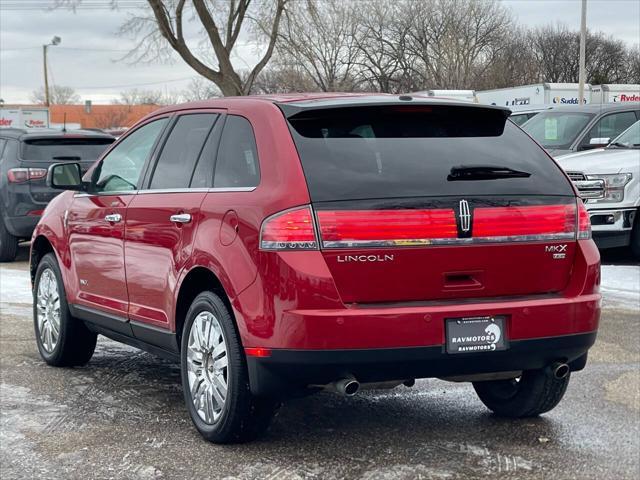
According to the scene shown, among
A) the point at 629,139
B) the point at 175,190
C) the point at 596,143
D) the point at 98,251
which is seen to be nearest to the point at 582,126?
the point at 596,143

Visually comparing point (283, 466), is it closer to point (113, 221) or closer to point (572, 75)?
point (113, 221)

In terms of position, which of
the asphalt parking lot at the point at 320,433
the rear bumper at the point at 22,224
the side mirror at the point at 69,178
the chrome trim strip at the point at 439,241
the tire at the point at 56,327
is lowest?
the asphalt parking lot at the point at 320,433

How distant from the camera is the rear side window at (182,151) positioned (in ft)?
18.1

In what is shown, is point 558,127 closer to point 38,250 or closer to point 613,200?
point 613,200

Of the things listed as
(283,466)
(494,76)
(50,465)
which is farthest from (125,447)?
(494,76)

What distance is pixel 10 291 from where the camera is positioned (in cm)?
1051

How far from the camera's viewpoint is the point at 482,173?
478 cm

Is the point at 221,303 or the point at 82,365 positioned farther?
the point at 82,365

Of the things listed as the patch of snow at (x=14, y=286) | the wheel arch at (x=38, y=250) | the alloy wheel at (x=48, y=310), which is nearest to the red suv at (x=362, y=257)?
the alloy wheel at (x=48, y=310)

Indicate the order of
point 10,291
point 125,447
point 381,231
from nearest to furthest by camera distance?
1. point 381,231
2. point 125,447
3. point 10,291

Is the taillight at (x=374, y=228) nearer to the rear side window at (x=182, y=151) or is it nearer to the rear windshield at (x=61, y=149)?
the rear side window at (x=182, y=151)

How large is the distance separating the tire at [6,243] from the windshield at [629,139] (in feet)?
25.1

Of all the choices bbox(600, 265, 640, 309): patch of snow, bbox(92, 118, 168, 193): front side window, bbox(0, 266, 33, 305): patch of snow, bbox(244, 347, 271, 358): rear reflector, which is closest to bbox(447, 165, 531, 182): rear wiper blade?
bbox(244, 347, 271, 358): rear reflector

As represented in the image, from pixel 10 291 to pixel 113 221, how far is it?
16.0ft
